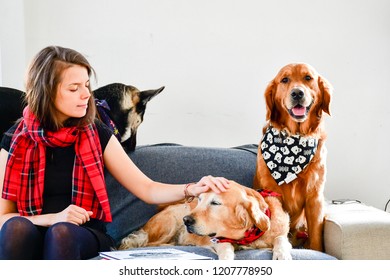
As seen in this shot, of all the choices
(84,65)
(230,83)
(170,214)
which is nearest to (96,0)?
(230,83)

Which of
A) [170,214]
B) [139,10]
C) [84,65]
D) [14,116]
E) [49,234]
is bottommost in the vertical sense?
[170,214]

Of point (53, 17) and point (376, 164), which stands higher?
point (53, 17)

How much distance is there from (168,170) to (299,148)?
0.64 m

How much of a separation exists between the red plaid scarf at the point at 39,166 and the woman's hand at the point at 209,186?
331 mm

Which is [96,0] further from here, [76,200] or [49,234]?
[49,234]

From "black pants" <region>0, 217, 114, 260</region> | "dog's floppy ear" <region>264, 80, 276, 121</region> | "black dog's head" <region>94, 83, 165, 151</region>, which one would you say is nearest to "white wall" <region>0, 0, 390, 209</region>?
"black dog's head" <region>94, 83, 165, 151</region>

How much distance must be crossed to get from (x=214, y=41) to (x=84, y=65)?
1129 millimetres

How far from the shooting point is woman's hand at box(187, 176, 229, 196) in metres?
1.79

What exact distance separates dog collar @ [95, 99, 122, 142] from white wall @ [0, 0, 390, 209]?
554mm

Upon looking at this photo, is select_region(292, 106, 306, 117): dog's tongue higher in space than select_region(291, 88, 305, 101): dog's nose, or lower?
lower

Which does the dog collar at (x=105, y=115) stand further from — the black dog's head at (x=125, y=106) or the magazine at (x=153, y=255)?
the magazine at (x=153, y=255)

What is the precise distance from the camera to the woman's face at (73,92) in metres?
1.83

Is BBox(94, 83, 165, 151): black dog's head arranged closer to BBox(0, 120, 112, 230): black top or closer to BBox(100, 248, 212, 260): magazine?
BBox(0, 120, 112, 230): black top

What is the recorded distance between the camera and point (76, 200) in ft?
6.19
